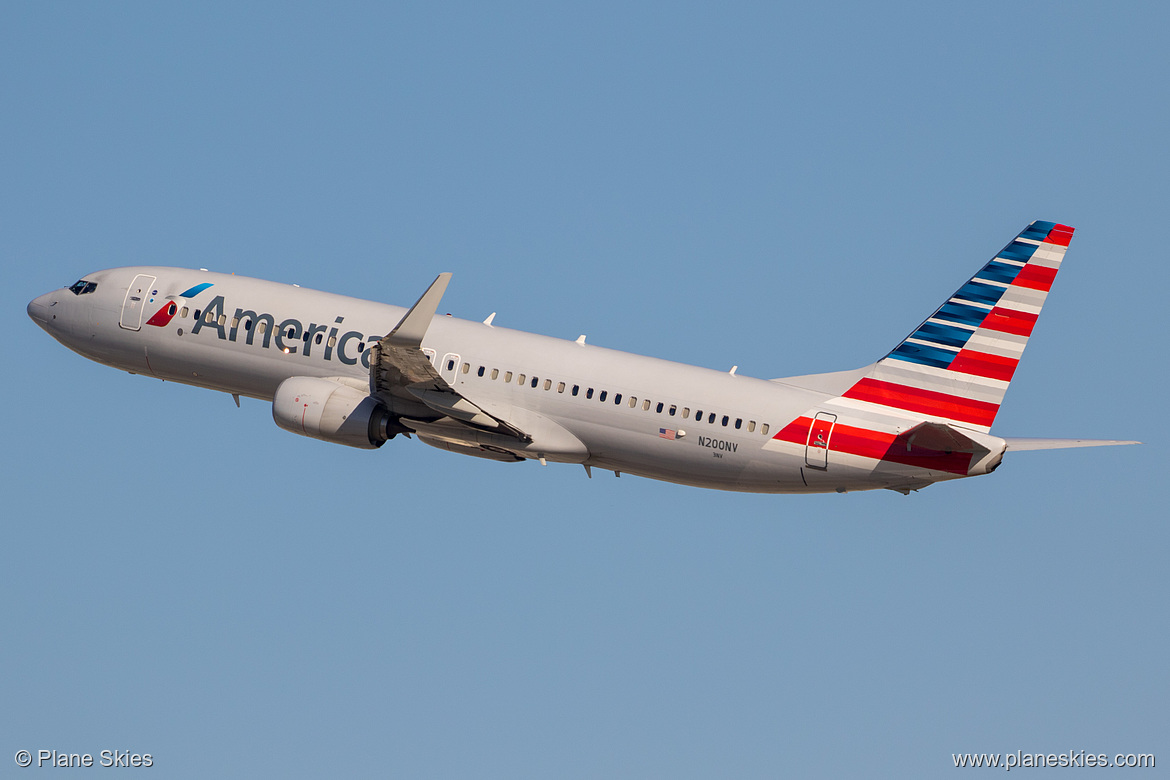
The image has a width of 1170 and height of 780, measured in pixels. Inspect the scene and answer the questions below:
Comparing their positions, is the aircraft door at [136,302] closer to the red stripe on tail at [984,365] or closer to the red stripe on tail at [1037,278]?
the red stripe on tail at [984,365]

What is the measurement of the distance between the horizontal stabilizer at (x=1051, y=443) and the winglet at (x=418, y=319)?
52.9ft

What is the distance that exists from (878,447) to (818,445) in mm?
1680

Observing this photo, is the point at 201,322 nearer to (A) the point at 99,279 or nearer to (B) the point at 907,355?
(A) the point at 99,279

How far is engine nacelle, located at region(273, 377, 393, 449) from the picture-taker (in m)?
45.8

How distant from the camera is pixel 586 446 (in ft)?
Result: 149

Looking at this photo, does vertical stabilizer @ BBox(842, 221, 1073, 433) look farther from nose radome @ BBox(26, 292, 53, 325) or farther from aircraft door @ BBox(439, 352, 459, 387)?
nose radome @ BBox(26, 292, 53, 325)

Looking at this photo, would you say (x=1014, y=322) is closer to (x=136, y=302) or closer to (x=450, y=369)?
(x=450, y=369)

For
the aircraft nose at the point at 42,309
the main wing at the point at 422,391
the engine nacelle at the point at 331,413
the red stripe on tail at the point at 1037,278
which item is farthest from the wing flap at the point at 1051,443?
the aircraft nose at the point at 42,309

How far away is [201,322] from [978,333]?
79.1 ft

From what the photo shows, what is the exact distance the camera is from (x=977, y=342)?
43.2m

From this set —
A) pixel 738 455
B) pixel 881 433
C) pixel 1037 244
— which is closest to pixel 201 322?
pixel 738 455

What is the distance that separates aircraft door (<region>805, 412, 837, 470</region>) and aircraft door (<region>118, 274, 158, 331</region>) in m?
22.1

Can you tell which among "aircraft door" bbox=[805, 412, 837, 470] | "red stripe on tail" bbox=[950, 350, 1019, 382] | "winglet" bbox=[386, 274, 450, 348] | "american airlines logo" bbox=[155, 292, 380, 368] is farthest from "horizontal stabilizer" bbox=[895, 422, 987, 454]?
"american airlines logo" bbox=[155, 292, 380, 368]

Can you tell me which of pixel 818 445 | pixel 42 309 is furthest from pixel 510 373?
pixel 42 309
